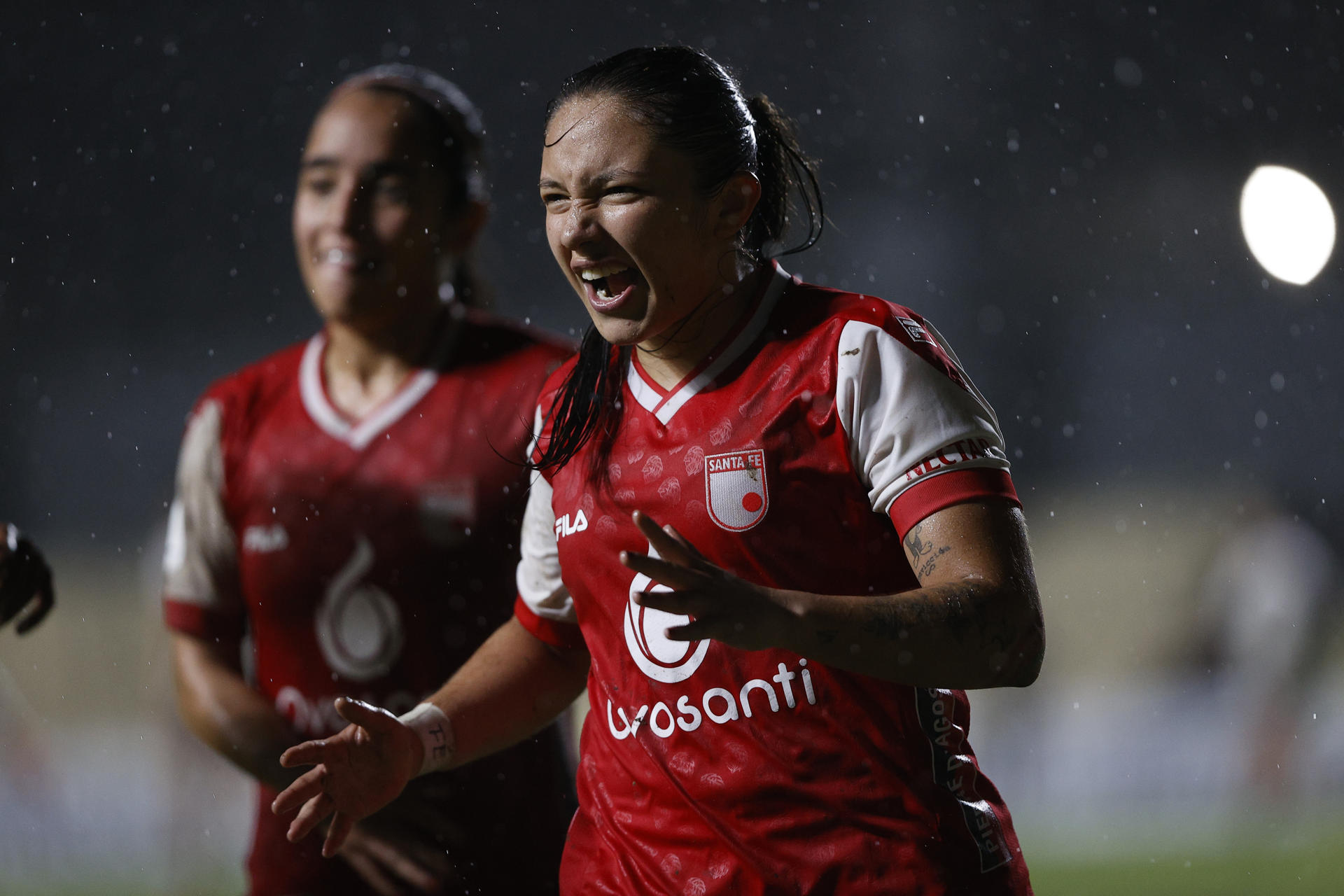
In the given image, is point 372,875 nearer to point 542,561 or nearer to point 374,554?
point 374,554

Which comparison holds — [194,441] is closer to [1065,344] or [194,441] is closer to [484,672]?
[484,672]

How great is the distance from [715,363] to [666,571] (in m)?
0.30

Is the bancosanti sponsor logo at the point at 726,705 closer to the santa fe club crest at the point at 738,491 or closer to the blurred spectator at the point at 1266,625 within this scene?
the santa fe club crest at the point at 738,491

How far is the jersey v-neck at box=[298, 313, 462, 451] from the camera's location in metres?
1.58

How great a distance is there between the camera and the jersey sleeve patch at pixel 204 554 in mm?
1613

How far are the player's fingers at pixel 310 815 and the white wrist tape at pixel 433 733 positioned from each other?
92mm

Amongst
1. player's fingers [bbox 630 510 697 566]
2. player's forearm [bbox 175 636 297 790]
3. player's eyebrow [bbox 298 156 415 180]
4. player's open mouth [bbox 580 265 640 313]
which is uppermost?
player's eyebrow [bbox 298 156 415 180]

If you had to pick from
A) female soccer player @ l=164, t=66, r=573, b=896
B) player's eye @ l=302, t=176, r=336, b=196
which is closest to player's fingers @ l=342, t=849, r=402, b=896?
female soccer player @ l=164, t=66, r=573, b=896

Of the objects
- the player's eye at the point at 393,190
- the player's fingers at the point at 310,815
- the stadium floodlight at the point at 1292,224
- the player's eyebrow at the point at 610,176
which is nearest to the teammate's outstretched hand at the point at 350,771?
the player's fingers at the point at 310,815

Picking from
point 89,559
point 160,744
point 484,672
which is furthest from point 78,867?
point 484,672

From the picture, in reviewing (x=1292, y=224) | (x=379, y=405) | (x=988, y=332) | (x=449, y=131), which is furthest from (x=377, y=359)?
(x=988, y=332)

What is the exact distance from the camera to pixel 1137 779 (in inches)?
195

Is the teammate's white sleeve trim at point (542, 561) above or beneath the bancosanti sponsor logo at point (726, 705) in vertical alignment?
above

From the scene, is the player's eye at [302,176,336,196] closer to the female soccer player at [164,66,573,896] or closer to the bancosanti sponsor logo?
the female soccer player at [164,66,573,896]
